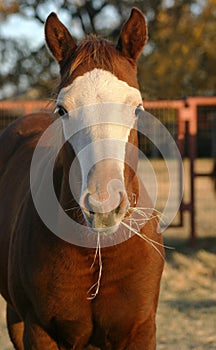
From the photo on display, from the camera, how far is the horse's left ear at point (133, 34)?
2633 mm

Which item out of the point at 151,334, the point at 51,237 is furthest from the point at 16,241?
the point at 151,334

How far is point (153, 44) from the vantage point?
19969 mm

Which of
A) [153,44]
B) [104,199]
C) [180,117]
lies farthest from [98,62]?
[153,44]

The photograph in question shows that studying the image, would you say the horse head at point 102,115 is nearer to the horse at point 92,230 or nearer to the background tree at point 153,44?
the horse at point 92,230

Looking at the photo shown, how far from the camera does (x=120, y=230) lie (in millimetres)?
2541

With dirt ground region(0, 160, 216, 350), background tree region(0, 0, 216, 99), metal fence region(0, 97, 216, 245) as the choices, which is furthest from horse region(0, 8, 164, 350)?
background tree region(0, 0, 216, 99)

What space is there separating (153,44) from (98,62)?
1798 cm

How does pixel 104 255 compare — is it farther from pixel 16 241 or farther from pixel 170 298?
pixel 170 298

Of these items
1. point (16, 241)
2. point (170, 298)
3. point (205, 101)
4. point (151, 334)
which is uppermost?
point (16, 241)

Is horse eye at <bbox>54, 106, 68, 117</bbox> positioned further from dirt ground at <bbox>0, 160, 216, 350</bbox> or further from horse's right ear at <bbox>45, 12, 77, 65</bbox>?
dirt ground at <bbox>0, 160, 216, 350</bbox>

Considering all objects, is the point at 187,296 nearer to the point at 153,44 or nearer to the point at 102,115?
the point at 102,115

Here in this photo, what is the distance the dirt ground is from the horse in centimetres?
188

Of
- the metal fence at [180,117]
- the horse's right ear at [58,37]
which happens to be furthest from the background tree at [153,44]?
the horse's right ear at [58,37]

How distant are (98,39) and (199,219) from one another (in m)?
8.11
